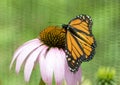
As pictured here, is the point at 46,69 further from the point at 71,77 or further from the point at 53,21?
the point at 53,21

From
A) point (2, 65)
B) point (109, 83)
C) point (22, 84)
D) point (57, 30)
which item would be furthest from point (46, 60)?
point (2, 65)

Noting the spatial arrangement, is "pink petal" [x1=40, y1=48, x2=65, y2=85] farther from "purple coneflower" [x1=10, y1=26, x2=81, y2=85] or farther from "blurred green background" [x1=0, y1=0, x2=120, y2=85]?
"blurred green background" [x1=0, y1=0, x2=120, y2=85]

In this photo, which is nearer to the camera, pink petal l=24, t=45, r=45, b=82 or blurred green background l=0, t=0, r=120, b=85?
pink petal l=24, t=45, r=45, b=82

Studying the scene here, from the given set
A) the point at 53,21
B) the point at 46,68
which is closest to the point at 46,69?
the point at 46,68

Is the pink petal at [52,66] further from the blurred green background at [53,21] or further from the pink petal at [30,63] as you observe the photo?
the blurred green background at [53,21]

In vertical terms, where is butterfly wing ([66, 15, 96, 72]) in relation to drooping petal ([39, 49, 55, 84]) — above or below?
above

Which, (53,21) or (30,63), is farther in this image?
(53,21)

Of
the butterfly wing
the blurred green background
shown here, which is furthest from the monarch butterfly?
the blurred green background
